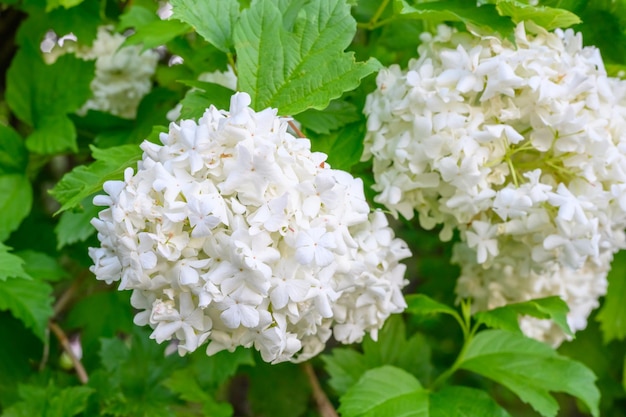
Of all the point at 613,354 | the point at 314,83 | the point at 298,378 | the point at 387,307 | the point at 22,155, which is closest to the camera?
the point at 314,83

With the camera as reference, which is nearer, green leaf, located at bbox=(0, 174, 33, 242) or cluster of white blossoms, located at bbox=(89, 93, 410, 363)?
→ cluster of white blossoms, located at bbox=(89, 93, 410, 363)

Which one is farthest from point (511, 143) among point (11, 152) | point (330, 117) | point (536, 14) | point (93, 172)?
point (11, 152)

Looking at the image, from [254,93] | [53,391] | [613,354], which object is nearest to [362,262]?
[254,93]

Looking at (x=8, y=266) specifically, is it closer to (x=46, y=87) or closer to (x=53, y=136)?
(x=53, y=136)

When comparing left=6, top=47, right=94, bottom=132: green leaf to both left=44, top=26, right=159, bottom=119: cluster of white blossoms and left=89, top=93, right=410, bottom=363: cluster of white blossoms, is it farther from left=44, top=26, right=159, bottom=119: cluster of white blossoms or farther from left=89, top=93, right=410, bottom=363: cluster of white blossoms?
left=89, top=93, right=410, bottom=363: cluster of white blossoms

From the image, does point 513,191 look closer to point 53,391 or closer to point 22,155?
point 53,391

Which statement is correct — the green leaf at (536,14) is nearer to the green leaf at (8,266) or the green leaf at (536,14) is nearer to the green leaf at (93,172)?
the green leaf at (93,172)

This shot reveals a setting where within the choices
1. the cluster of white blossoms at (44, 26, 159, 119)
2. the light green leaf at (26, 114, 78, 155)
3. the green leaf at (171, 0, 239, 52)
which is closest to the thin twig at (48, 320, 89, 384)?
the light green leaf at (26, 114, 78, 155)
